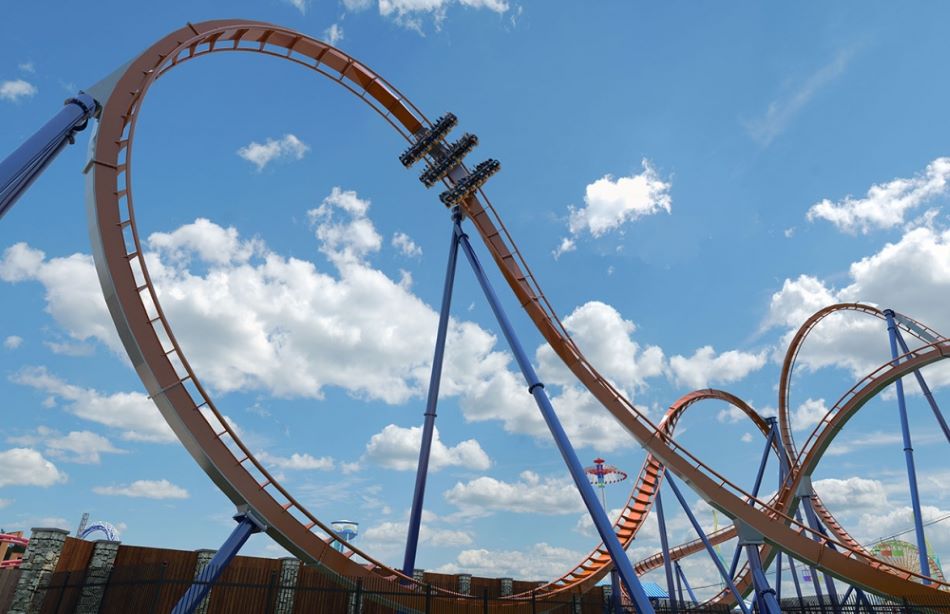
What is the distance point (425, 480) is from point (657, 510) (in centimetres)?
933

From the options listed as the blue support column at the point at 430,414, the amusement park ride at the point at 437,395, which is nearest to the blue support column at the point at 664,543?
the amusement park ride at the point at 437,395

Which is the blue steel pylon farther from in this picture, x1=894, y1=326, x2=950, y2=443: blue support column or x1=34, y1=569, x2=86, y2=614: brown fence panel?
x1=34, y1=569, x2=86, y2=614: brown fence panel

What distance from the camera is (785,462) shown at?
20.5 metres

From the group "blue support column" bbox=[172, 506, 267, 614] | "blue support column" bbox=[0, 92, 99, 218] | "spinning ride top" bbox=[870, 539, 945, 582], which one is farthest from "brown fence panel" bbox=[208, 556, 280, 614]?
"spinning ride top" bbox=[870, 539, 945, 582]

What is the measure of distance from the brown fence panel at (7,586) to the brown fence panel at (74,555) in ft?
1.99

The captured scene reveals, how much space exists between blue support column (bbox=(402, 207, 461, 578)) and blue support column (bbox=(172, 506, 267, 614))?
4.54 meters

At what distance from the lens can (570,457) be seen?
1219 cm

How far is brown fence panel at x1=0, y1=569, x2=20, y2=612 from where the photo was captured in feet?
33.1

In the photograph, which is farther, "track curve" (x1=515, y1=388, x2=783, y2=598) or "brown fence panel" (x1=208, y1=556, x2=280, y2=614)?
"track curve" (x1=515, y1=388, x2=783, y2=598)

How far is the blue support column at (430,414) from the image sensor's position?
12.9 m

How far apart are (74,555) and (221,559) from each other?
453 cm

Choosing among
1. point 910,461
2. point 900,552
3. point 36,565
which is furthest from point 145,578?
point 900,552

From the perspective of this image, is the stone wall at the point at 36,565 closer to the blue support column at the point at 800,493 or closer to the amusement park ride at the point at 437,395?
the amusement park ride at the point at 437,395

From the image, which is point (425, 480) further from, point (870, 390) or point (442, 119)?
point (870, 390)
